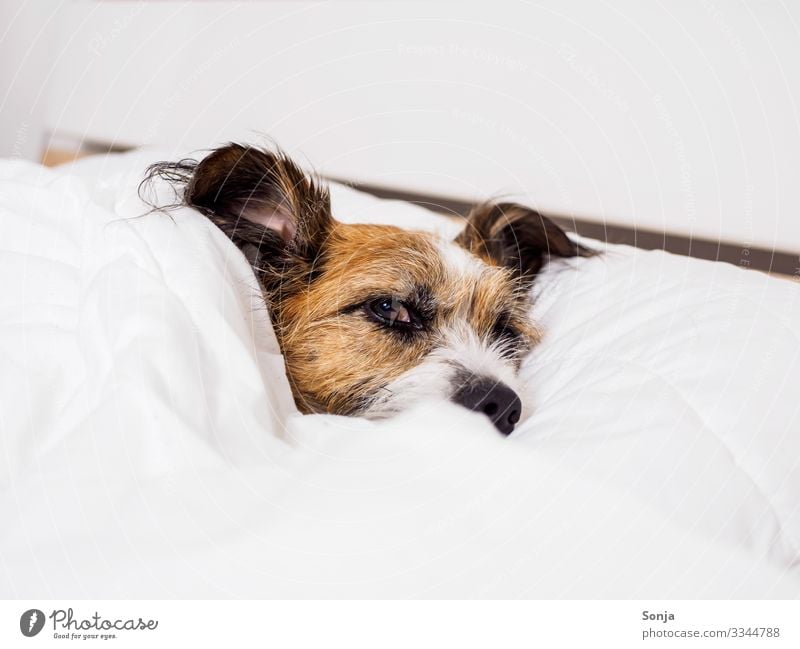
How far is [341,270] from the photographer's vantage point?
230cm

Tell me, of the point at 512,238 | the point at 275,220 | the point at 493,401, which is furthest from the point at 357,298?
the point at 512,238

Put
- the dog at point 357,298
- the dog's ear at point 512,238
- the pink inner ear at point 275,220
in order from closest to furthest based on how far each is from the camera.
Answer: the dog at point 357,298, the pink inner ear at point 275,220, the dog's ear at point 512,238

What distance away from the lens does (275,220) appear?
239cm

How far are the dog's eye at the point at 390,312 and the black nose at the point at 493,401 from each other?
34 centimetres

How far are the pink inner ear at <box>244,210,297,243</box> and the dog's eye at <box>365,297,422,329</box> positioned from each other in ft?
1.40

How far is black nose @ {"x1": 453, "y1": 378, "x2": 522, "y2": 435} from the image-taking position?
1896 millimetres

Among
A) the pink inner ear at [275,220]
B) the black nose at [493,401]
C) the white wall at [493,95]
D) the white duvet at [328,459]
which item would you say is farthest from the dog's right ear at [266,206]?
the white wall at [493,95]

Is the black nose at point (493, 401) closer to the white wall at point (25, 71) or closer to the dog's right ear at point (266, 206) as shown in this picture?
the dog's right ear at point (266, 206)

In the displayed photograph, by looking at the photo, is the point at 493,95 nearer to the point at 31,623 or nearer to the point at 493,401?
the point at 493,401

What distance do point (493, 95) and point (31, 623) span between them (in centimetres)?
355

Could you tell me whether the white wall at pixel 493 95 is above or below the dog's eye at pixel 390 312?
above

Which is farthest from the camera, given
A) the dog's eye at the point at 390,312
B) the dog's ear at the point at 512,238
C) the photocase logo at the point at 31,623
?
the dog's ear at the point at 512,238

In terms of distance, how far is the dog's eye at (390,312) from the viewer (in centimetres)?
220

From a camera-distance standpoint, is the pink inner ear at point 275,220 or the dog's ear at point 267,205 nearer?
the dog's ear at point 267,205
